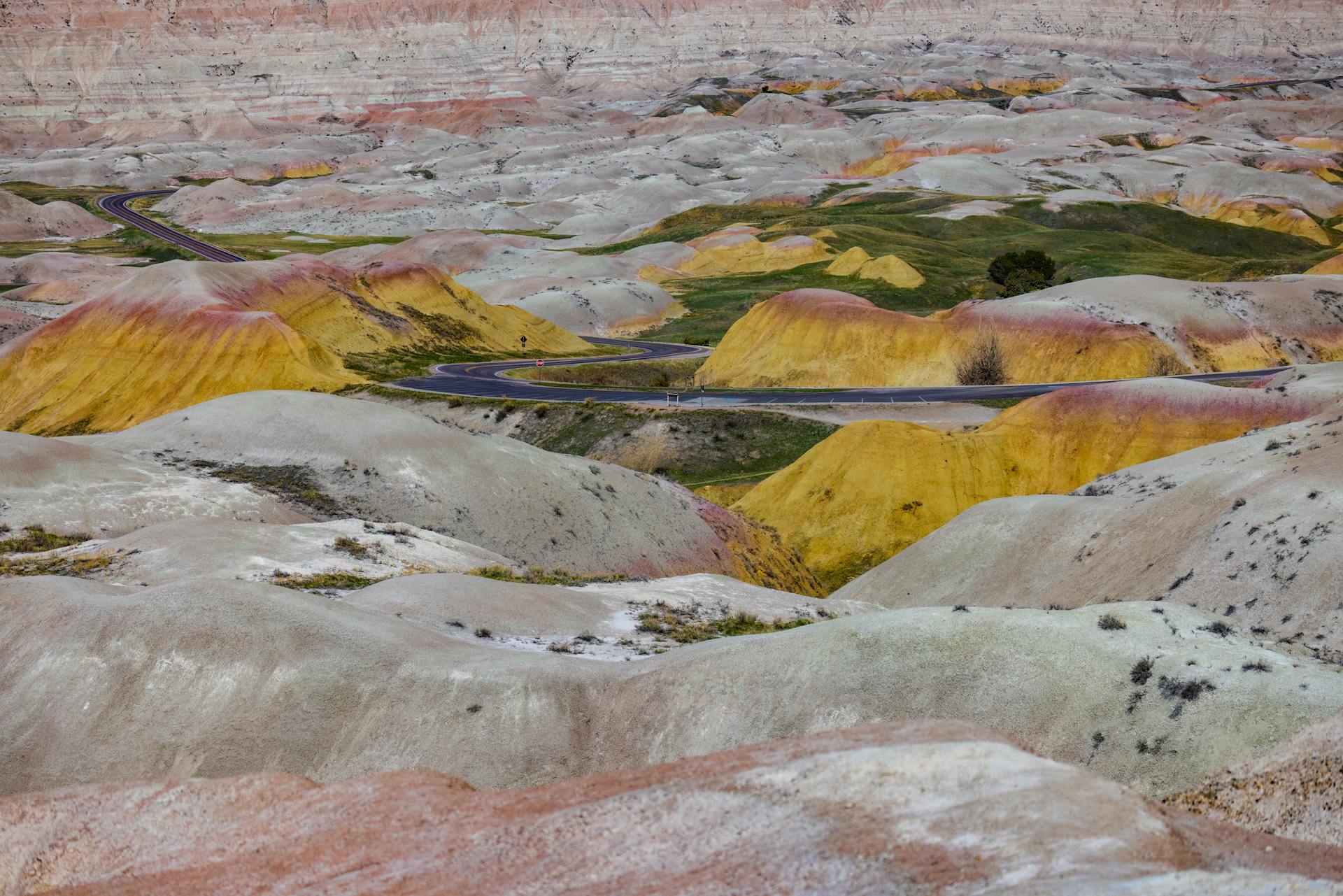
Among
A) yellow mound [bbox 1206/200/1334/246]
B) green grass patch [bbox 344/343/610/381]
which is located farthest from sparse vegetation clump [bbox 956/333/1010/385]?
yellow mound [bbox 1206/200/1334/246]

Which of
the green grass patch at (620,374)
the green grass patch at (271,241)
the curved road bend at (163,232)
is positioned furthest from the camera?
the green grass patch at (271,241)

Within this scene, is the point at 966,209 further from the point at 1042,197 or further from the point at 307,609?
the point at 307,609

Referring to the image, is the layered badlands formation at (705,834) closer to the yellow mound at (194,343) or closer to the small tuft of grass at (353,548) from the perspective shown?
the small tuft of grass at (353,548)

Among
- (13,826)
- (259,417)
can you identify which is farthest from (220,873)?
(259,417)

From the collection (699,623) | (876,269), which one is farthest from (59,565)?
(876,269)

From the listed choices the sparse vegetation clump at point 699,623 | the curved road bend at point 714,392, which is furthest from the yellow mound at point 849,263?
the sparse vegetation clump at point 699,623
